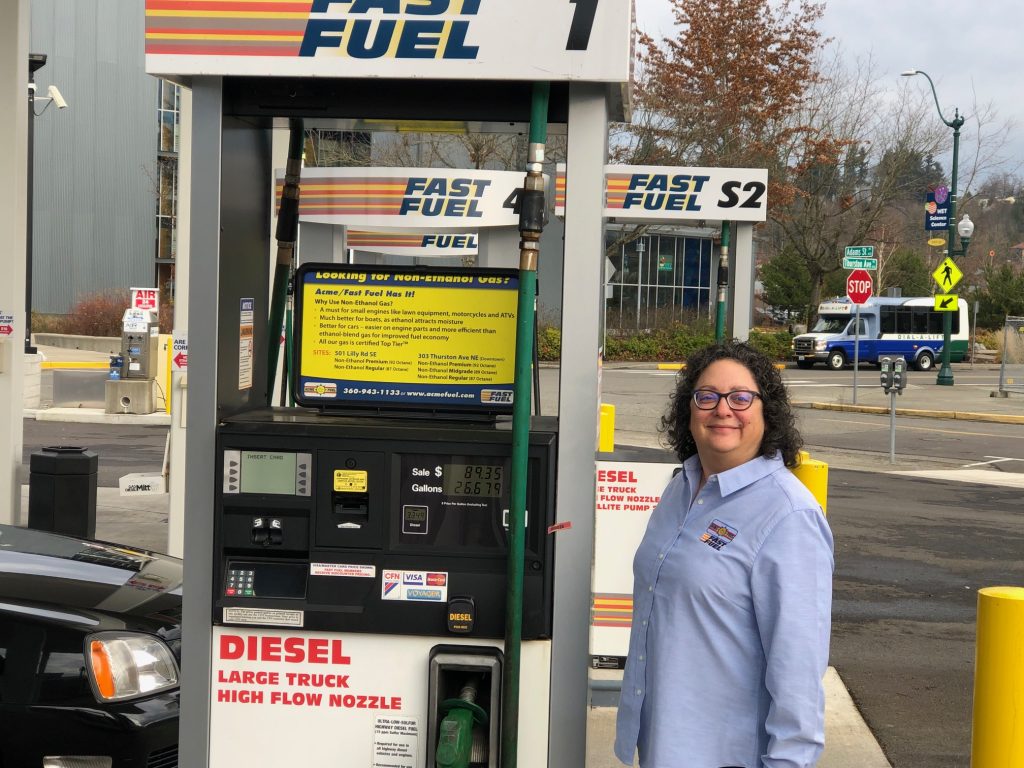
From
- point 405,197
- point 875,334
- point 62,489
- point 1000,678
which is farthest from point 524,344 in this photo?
point 875,334

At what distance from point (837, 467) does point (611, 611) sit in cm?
1228

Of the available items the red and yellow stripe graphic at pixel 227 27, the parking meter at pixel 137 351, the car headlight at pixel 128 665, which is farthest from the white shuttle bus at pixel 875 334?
the red and yellow stripe graphic at pixel 227 27

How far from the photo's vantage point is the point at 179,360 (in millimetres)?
7730

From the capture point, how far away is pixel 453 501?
11.0 ft

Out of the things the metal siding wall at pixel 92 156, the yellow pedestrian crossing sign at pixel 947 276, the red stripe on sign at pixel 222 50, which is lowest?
the red stripe on sign at pixel 222 50

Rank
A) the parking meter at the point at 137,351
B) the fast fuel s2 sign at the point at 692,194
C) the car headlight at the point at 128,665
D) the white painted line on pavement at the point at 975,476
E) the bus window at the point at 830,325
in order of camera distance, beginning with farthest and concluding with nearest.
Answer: the bus window at the point at 830,325 → the parking meter at the point at 137,351 → the white painted line on pavement at the point at 975,476 → the fast fuel s2 sign at the point at 692,194 → the car headlight at the point at 128,665

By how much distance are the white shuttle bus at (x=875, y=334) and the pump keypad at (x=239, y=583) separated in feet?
139

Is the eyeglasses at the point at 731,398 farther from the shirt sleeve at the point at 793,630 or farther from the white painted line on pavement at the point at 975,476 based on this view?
the white painted line on pavement at the point at 975,476

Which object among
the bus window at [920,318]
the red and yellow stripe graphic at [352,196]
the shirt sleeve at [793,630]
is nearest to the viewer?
the shirt sleeve at [793,630]

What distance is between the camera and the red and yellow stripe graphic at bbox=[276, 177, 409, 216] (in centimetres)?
815

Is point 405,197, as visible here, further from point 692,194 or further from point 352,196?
point 692,194

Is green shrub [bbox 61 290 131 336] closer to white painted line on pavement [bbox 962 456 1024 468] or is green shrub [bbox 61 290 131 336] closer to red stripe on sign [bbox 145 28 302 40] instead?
white painted line on pavement [bbox 962 456 1024 468]

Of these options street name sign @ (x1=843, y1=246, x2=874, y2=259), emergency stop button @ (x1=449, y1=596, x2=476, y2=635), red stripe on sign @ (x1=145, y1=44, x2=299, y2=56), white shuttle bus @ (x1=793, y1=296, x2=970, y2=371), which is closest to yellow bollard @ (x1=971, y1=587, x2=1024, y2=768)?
emergency stop button @ (x1=449, y1=596, x2=476, y2=635)

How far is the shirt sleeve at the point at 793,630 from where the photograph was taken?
2.55m
